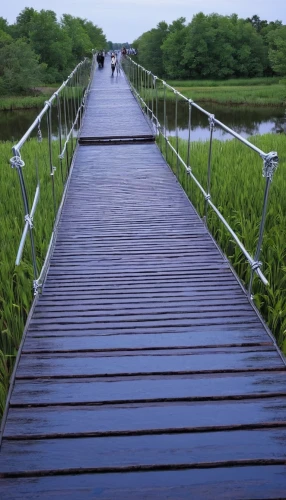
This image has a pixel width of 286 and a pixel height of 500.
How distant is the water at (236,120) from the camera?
64.6 ft

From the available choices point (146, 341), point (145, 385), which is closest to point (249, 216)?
point (146, 341)

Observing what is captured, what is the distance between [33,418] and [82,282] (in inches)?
57.5

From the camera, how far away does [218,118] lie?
2350cm

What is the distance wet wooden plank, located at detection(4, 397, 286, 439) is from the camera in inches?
77.7

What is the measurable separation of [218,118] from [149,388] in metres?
22.7

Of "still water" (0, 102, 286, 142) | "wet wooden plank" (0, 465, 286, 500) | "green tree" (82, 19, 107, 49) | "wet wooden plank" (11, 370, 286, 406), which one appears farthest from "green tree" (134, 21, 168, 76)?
"wet wooden plank" (0, 465, 286, 500)

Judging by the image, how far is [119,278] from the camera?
3.49 metres

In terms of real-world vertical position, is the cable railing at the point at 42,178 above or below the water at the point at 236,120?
above

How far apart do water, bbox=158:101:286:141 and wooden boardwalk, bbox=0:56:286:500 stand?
14252 mm

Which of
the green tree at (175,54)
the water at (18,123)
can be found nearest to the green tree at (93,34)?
the green tree at (175,54)

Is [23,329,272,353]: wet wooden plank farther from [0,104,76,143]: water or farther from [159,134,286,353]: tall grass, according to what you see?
[0,104,76,143]: water

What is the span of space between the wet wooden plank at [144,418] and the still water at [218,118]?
616 inches

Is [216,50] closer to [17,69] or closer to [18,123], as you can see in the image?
[17,69]

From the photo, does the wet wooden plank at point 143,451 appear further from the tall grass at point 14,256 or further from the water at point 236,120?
the water at point 236,120
